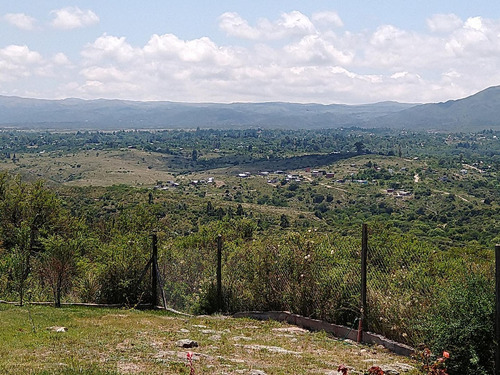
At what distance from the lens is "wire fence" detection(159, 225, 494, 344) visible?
8.27 metres

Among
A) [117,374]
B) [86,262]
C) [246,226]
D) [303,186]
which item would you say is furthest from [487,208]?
[117,374]

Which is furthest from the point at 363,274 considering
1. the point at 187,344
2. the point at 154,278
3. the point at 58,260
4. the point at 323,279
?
the point at 58,260

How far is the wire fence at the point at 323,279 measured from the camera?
326 inches

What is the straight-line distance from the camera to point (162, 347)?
25.6 ft

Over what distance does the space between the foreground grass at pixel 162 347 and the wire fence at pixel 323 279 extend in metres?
0.65

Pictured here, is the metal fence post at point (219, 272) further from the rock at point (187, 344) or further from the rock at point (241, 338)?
the rock at point (187, 344)

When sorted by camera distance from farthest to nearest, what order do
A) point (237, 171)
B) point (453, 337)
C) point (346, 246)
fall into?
1. point (237, 171)
2. point (346, 246)
3. point (453, 337)

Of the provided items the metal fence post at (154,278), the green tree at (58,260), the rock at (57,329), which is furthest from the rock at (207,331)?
the green tree at (58,260)

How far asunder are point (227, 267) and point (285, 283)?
70.0 inches

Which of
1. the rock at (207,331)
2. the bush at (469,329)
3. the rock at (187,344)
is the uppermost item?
the bush at (469,329)

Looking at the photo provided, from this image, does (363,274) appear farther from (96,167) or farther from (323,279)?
(96,167)

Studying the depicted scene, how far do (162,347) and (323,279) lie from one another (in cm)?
365

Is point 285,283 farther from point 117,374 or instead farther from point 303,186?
point 303,186

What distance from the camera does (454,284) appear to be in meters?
7.14
